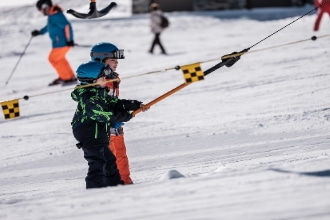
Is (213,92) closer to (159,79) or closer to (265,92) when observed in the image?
(265,92)

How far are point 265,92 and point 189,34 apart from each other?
33.3 ft

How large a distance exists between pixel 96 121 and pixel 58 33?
23.9 feet

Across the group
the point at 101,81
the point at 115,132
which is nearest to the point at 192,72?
the point at 101,81

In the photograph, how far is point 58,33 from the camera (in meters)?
12.7

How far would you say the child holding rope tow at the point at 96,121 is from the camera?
5602 millimetres

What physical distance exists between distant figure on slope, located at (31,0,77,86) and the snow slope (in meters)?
0.57

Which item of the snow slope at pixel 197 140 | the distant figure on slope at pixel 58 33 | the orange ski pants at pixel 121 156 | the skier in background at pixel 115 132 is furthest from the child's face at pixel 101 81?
the distant figure on slope at pixel 58 33

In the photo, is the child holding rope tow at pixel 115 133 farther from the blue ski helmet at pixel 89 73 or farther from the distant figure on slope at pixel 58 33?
the distant figure on slope at pixel 58 33

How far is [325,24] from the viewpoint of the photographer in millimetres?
17828

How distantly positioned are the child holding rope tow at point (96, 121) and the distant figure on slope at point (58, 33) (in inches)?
273

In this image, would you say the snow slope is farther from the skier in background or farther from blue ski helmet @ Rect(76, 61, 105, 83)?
blue ski helmet @ Rect(76, 61, 105, 83)

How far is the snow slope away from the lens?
4152 millimetres

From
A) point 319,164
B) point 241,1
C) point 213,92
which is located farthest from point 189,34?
point 319,164

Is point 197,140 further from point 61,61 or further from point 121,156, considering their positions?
point 61,61
